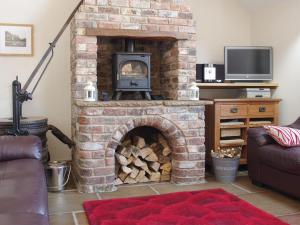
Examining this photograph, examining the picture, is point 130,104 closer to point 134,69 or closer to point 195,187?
point 134,69

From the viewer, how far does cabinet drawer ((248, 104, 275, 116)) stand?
14.1ft

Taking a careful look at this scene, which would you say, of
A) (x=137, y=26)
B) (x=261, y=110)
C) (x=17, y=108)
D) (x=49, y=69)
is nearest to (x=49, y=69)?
(x=49, y=69)

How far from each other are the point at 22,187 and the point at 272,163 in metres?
2.32

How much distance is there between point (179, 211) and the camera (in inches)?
113

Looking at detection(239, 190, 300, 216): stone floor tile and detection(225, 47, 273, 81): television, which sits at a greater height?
detection(225, 47, 273, 81): television

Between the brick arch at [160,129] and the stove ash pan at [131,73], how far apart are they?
37 centimetres

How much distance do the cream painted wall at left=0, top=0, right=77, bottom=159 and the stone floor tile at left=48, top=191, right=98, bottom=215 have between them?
972 millimetres

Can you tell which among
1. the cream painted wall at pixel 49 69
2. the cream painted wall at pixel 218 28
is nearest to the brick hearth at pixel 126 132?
the cream painted wall at pixel 49 69

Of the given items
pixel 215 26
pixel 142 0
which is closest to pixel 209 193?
pixel 142 0

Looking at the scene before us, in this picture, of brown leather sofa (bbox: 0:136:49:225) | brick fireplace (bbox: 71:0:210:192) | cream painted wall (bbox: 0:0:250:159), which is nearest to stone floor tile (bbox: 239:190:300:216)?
brick fireplace (bbox: 71:0:210:192)

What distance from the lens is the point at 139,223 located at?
262 centimetres

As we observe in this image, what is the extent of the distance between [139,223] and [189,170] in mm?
1283

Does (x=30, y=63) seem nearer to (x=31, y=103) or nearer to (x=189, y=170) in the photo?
(x=31, y=103)

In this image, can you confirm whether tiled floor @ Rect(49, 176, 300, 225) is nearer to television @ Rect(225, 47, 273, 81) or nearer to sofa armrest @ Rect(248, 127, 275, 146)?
sofa armrest @ Rect(248, 127, 275, 146)
